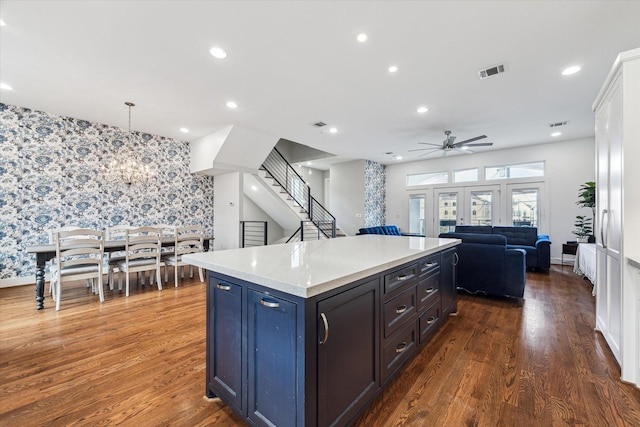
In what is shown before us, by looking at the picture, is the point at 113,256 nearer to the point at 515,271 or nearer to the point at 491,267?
the point at 491,267

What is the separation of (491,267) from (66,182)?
7167 mm

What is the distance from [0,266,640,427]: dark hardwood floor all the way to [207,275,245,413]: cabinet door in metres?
0.18

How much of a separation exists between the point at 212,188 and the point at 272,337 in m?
6.45

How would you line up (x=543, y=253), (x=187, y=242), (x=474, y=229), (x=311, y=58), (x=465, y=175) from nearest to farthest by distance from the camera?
(x=311, y=58)
(x=187, y=242)
(x=543, y=253)
(x=474, y=229)
(x=465, y=175)

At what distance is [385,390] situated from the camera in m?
1.84

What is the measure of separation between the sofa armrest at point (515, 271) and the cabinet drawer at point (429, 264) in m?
1.65

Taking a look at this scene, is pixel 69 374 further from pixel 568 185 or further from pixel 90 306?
pixel 568 185

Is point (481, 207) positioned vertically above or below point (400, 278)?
above

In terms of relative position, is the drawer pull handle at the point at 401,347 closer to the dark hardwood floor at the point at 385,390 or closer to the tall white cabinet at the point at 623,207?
the dark hardwood floor at the point at 385,390

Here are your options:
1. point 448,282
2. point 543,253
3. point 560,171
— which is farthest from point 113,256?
point 560,171

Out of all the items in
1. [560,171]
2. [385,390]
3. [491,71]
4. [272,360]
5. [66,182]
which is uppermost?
[491,71]

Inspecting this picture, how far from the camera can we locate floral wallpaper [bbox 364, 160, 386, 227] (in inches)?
341

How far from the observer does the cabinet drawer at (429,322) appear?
2.32 m

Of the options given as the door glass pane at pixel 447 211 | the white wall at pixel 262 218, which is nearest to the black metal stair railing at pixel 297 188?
the white wall at pixel 262 218
